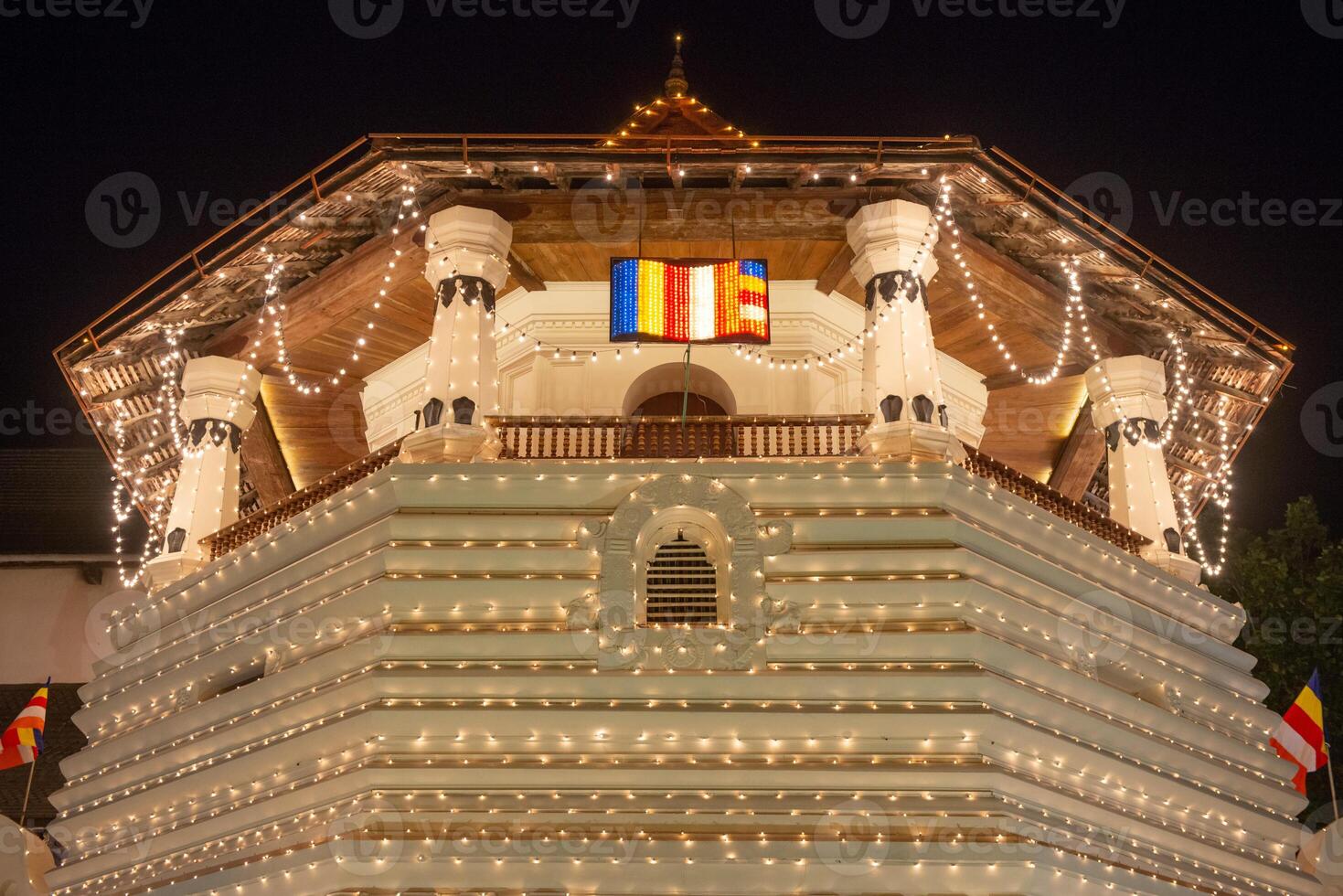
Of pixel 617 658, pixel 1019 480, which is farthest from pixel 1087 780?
pixel 617 658

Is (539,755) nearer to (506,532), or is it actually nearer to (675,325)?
(506,532)

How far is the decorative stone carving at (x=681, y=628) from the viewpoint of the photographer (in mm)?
12266

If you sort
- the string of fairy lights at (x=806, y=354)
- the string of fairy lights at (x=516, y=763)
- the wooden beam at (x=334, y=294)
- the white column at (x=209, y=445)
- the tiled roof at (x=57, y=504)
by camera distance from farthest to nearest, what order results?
the tiled roof at (x=57, y=504) → the white column at (x=209, y=445) → the wooden beam at (x=334, y=294) → the string of fairy lights at (x=806, y=354) → the string of fairy lights at (x=516, y=763)

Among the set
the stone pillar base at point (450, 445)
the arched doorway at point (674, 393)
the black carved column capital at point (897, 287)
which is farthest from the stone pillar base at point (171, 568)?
the black carved column capital at point (897, 287)

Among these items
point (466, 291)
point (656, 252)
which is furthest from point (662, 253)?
point (466, 291)

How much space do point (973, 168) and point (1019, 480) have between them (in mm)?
3472

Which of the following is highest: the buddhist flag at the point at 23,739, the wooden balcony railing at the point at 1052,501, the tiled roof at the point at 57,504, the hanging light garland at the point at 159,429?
the tiled roof at the point at 57,504

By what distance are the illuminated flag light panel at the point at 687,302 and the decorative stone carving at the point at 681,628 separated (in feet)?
8.44

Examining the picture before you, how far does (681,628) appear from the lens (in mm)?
12391

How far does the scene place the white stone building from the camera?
1168cm

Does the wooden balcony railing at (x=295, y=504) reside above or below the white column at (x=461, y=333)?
below

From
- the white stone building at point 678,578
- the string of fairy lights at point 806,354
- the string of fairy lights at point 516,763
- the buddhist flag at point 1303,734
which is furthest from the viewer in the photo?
the string of fairy lights at point 806,354

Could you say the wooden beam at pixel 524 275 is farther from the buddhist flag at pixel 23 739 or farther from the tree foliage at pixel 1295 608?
the tree foliage at pixel 1295 608

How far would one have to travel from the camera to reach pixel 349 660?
12570 millimetres
